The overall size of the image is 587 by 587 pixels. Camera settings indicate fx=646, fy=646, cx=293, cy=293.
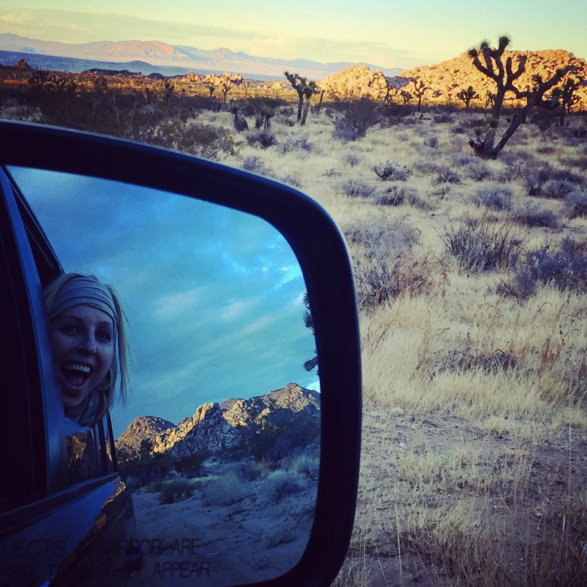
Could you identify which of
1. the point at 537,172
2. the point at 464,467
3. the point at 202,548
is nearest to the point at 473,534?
the point at 464,467

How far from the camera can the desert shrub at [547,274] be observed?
8.12m

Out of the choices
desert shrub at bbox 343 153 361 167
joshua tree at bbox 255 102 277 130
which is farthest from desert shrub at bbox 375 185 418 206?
joshua tree at bbox 255 102 277 130

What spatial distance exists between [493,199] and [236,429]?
14.8 m

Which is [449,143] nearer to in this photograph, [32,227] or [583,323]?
[583,323]

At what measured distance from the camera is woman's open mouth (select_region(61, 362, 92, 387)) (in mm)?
1104

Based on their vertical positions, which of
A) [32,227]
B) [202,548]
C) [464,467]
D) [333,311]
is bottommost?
[464,467]

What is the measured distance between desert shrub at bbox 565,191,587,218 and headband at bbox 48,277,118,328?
14665 millimetres

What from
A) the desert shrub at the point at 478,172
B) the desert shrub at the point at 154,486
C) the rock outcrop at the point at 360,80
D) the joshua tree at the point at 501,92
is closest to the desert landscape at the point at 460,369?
the desert shrub at the point at 154,486

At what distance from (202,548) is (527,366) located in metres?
5.00

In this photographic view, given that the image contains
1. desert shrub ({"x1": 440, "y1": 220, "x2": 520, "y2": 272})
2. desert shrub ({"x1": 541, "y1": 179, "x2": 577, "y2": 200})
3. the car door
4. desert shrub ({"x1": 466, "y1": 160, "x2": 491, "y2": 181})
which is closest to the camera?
the car door

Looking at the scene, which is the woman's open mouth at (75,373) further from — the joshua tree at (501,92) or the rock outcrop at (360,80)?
the rock outcrop at (360,80)

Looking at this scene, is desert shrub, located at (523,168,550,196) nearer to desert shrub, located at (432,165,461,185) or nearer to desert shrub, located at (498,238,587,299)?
desert shrub, located at (432,165,461,185)

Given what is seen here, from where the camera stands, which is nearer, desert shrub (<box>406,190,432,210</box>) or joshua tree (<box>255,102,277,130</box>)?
desert shrub (<box>406,190,432,210</box>)

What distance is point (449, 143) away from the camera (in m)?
31.4
